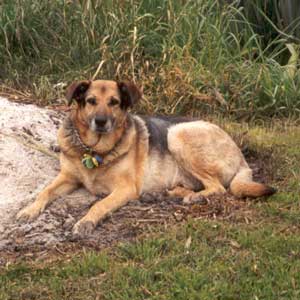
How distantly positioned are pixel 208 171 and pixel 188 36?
10.0 ft

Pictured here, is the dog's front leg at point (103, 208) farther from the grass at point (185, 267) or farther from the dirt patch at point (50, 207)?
the grass at point (185, 267)

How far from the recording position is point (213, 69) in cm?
859

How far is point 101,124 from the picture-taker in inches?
224

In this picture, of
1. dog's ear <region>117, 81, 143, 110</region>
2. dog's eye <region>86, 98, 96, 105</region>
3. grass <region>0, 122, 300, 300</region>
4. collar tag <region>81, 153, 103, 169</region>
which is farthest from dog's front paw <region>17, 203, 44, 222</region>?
dog's ear <region>117, 81, 143, 110</region>

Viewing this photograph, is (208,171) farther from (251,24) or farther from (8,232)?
(251,24)

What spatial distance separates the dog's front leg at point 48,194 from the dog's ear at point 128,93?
0.77 metres

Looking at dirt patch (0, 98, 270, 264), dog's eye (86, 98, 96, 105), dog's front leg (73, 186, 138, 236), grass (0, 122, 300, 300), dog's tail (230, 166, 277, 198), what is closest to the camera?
grass (0, 122, 300, 300)

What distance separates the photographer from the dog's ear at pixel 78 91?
5.79 meters

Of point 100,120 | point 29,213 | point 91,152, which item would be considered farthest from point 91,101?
point 29,213

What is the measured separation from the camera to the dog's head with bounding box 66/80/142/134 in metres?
5.70

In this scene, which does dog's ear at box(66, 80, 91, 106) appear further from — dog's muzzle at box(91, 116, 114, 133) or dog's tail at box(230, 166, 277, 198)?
dog's tail at box(230, 166, 277, 198)

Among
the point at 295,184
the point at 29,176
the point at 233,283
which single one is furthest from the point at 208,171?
the point at 233,283

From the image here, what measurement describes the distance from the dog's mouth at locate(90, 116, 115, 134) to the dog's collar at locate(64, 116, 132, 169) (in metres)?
0.24

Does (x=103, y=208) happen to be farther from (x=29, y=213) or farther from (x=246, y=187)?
(x=246, y=187)
